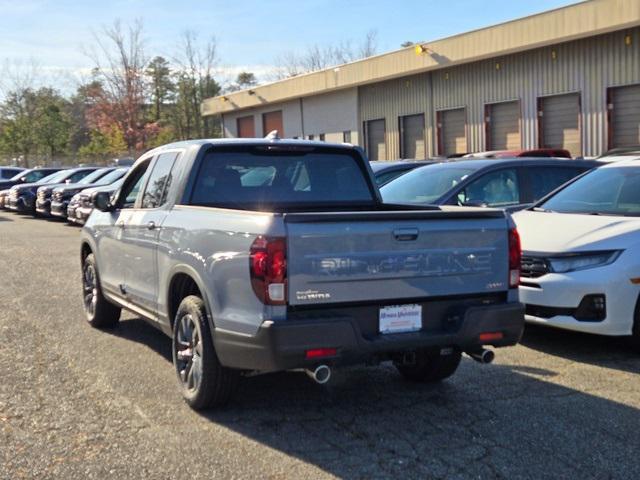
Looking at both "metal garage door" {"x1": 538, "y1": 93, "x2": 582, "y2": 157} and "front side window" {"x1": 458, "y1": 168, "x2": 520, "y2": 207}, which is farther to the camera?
"metal garage door" {"x1": 538, "y1": 93, "x2": 582, "y2": 157}

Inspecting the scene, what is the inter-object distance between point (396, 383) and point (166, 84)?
65.1 metres

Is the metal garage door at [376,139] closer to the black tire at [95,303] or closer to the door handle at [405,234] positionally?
the black tire at [95,303]

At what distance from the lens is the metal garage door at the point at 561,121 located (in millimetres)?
20500

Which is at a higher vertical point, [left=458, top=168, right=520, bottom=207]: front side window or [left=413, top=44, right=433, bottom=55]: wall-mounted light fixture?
[left=413, top=44, right=433, bottom=55]: wall-mounted light fixture

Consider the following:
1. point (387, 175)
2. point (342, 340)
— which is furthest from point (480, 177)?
point (342, 340)

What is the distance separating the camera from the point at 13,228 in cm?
2114

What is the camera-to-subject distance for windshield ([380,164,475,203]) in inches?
369

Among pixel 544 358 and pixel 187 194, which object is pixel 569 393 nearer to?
pixel 544 358

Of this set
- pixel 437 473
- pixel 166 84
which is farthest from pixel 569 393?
pixel 166 84

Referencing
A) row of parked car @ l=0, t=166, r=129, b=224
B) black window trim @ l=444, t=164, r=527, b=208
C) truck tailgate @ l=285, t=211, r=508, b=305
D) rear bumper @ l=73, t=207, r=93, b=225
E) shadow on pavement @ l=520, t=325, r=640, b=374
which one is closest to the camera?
truck tailgate @ l=285, t=211, r=508, b=305

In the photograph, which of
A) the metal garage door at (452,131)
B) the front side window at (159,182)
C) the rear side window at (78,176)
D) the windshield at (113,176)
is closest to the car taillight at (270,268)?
the front side window at (159,182)

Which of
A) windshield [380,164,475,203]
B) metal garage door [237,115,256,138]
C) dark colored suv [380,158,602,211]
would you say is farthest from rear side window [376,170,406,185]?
metal garage door [237,115,256,138]

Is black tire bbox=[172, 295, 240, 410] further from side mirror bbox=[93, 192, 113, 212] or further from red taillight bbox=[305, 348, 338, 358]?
side mirror bbox=[93, 192, 113, 212]

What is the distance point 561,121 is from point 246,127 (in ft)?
71.4
